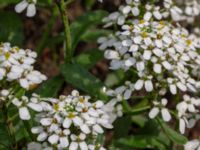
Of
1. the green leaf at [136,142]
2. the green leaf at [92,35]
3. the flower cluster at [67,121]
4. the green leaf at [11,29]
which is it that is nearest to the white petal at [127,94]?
the flower cluster at [67,121]

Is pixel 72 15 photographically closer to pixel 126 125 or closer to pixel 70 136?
pixel 126 125

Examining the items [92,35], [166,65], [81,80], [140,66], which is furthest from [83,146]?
[92,35]

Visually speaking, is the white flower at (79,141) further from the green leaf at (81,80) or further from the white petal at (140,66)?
the green leaf at (81,80)

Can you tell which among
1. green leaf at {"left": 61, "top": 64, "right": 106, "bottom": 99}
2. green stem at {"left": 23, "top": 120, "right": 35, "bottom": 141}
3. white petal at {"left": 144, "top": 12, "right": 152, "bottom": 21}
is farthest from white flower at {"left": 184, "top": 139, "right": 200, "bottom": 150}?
green stem at {"left": 23, "top": 120, "right": 35, "bottom": 141}

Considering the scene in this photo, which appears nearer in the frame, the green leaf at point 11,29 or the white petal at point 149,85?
the white petal at point 149,85

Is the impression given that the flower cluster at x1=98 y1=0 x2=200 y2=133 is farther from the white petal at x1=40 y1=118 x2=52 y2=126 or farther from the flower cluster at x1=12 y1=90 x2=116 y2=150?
the white petal at x1=40 y1=118 x2=52 y2=126

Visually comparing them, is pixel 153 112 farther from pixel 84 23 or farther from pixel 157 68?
pixel 84 23

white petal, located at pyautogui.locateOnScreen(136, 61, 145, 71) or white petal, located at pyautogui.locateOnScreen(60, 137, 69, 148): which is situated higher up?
white petal, located at pyautogui.locateOnScreen(136, 61, 145, 71)
